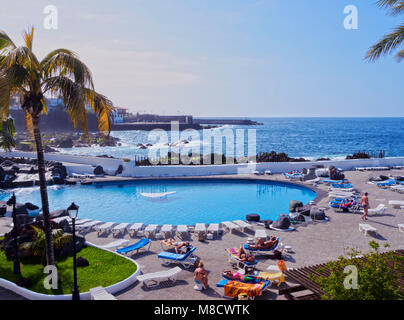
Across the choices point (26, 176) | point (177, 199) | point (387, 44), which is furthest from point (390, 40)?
point (26, 176)

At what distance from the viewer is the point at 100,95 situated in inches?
364

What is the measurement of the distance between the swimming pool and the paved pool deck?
12.4ft

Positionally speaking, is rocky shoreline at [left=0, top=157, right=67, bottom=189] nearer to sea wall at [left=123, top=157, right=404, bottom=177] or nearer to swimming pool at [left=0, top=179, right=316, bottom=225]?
swimming pool at [left=0, top=179, right=316, bottom=225]

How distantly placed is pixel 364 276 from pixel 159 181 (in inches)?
884

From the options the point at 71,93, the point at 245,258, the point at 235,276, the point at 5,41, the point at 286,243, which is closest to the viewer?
the point at 5,41

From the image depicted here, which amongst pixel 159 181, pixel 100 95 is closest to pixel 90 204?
pixel 159 181

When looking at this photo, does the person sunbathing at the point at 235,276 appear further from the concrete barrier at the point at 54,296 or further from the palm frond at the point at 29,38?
the palm frond at the point at 29,38

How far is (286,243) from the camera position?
1274 centimetres

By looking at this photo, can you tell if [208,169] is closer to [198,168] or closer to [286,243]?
[198,168]

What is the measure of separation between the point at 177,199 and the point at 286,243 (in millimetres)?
10509

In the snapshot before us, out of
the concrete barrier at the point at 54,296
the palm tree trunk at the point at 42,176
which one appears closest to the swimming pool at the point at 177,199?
the concrete barrier at the point at 54,296

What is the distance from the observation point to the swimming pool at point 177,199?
60.4ft

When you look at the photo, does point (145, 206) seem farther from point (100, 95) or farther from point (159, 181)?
point (100, 95)

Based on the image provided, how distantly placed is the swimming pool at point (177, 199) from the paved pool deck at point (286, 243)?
3.79m
